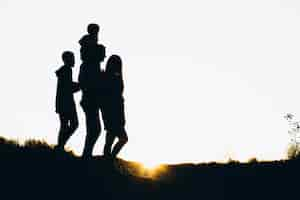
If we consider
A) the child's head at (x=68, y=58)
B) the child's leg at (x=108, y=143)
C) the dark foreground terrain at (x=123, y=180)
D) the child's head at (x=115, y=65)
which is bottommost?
the dark foreground terrain at (x=123, y=180)

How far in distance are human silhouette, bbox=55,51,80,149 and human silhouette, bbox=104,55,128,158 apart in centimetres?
119

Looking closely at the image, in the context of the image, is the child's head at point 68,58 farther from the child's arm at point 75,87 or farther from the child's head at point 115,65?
the child's head at point 115,65

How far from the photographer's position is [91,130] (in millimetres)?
11797

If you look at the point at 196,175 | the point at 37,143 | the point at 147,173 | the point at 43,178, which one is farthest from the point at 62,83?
the point at 43,178

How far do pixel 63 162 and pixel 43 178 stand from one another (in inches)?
49.6

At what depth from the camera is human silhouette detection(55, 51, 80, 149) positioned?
42.8 feet

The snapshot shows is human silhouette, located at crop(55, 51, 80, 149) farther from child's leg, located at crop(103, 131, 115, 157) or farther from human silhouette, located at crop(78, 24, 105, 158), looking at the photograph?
child's leg, located at crop(103, 131, 115, 157)

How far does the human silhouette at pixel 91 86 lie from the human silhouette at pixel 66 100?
3.52 feet

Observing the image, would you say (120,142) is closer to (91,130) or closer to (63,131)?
(91,130)

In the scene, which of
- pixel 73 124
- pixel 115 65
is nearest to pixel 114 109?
pixel 115 65

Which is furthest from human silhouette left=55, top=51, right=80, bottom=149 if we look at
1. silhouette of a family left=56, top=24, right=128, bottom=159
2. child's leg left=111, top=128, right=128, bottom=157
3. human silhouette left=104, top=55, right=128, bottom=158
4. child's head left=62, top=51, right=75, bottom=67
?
child's leg left=111, top=128, right=128, bottom=157

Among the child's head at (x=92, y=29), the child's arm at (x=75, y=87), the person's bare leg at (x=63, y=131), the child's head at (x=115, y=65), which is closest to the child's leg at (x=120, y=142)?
the child's head at (x=115, y=65)

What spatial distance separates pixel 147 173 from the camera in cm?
1223

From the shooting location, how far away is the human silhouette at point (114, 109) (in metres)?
11.9
